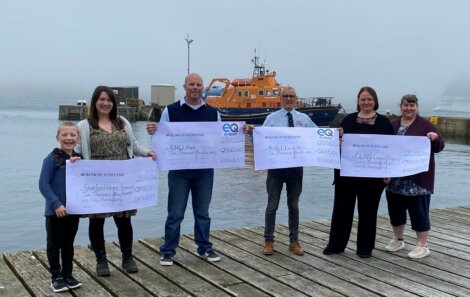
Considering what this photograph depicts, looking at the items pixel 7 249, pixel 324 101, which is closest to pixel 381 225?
pixel 7 249

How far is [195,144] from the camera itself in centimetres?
482

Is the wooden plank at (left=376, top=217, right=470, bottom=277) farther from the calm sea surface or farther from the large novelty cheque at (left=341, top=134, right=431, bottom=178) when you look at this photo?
the calm sea surface

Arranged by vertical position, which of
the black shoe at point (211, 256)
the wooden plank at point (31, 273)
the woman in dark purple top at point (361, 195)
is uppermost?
the woman in dark purple top at point (361, 195)

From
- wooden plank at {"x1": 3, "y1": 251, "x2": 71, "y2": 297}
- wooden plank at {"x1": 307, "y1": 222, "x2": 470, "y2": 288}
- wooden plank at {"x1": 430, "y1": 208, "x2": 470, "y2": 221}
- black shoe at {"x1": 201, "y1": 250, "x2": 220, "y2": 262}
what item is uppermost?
black shoe at {"x1": 201, "y1": 250, "x2": 220, "y2": 262}

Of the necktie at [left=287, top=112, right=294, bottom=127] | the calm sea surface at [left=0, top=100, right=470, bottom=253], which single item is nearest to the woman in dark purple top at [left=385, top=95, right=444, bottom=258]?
the necktie at [left=287, top=112, right=294, bottom=127]

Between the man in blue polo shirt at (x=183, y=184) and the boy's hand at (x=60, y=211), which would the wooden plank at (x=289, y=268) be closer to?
the man in blue polo shirt at (x=183, y=184)

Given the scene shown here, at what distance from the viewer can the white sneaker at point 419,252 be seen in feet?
16.9

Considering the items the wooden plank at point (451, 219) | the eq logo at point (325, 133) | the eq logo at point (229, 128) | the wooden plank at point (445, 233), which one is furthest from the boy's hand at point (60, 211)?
the wooden plank at point (451, 219)

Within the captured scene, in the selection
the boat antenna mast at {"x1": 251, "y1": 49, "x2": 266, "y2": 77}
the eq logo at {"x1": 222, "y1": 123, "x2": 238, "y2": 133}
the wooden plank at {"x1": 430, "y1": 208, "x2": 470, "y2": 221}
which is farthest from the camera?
the boat antenna mast at {"x1": 251, "y1": 49, "x2": 266, "y2": 77}

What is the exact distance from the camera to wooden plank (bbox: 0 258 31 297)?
12.9ft

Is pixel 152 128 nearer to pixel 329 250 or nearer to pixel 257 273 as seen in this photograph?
pixel 257 273

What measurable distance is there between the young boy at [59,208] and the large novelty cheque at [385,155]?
8.77 feet

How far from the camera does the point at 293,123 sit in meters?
5.16

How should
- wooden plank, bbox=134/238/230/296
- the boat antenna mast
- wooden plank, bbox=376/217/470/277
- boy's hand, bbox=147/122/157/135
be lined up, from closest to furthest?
1. wooden plank, bbox=134/238/230/296
2. boy's hand, bbox=147/122/157/135
3. wooden plank, bbox=376/217/470/277
4. the boat antenna mast
